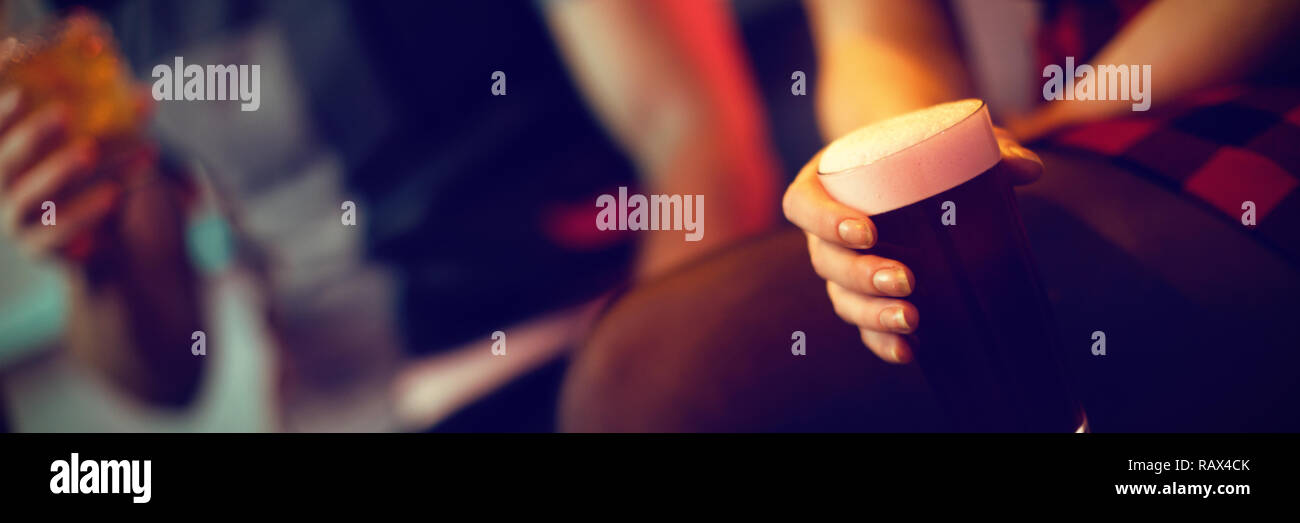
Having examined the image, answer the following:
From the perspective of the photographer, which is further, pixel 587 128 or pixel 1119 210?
pixel 587 128

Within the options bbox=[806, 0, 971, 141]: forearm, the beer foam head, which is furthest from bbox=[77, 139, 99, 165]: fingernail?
the beer foam head

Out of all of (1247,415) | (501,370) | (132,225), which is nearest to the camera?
(1247,415)

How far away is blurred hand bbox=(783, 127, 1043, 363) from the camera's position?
0.61 metres

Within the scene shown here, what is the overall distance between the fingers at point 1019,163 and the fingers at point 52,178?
1.56 m

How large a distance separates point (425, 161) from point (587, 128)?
11.7 inches

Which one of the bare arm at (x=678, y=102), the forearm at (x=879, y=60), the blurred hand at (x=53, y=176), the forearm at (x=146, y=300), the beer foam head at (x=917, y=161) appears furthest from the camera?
the forearm at (x=146, y=300)

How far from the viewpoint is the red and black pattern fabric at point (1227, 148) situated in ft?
1.94

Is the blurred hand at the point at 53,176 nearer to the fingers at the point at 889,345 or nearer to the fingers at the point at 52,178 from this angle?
the fingers at the point at 52,178

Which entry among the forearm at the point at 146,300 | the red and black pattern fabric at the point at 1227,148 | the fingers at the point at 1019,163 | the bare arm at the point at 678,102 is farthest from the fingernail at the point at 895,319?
the forearm at the point at 146,300

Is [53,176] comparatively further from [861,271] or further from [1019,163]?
[1019,163]

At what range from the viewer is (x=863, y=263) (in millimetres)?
633
